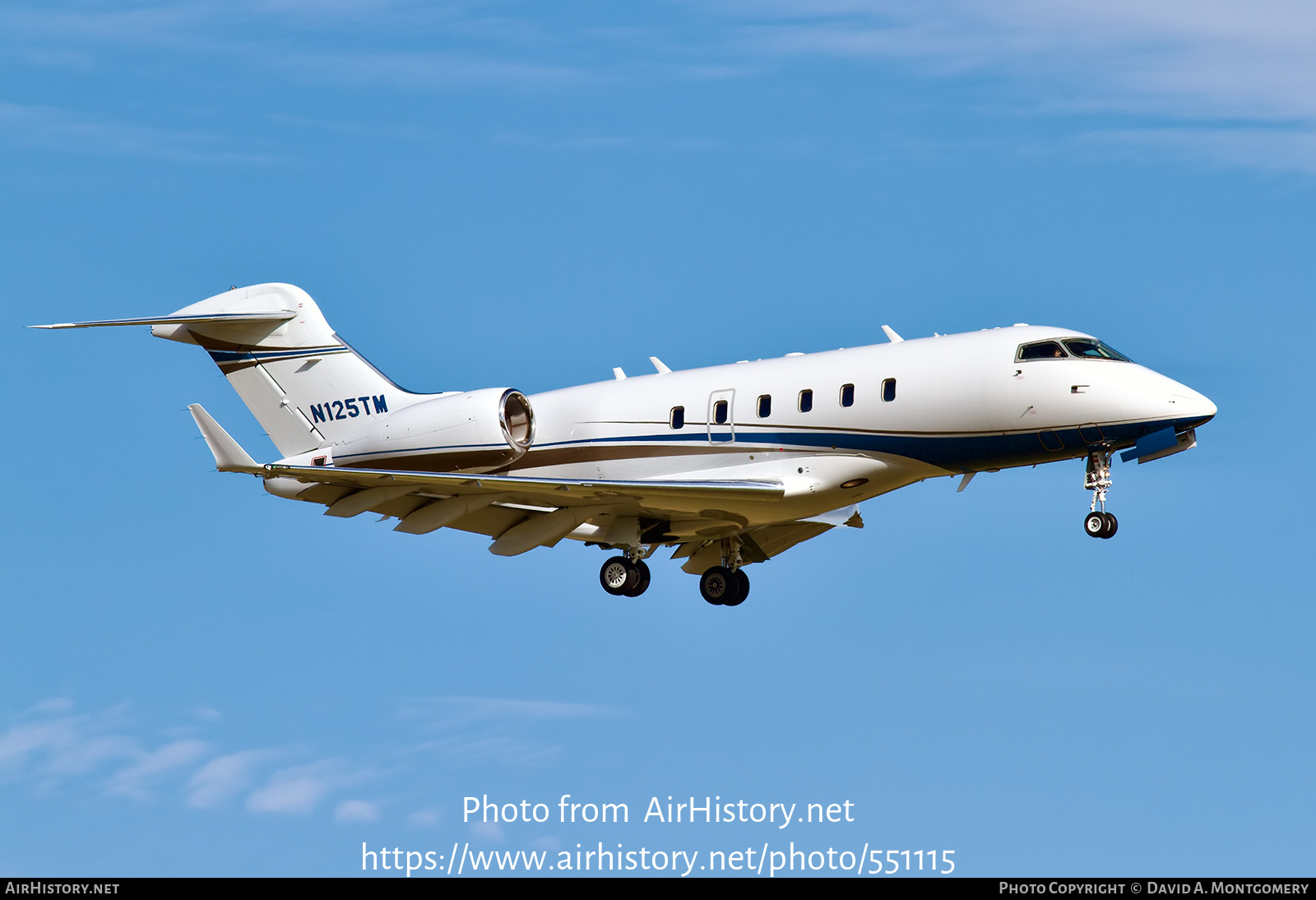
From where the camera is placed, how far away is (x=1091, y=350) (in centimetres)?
2267

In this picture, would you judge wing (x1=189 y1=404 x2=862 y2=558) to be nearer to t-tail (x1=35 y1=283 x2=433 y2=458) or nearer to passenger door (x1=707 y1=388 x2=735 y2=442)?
passenger door (x1=707 y1=388 x2=735 y2=442)

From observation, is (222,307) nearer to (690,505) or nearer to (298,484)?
(298,484)

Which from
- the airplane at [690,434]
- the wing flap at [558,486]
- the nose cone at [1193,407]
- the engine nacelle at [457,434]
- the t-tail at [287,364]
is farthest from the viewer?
the t-tail at [287,364]

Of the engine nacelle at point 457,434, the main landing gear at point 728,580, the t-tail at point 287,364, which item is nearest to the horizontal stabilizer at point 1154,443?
the main landing gear at point 728,580

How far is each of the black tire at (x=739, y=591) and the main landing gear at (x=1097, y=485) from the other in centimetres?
630

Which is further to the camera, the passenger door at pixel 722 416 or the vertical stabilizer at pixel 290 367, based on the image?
the vertical stabilizer at pixel 290 367

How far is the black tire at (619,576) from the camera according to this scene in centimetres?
2527

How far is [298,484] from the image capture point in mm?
25688

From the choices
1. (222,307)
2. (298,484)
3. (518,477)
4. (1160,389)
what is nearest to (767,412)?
(518,477)

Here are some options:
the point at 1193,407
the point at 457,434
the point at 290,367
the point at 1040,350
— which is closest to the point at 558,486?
the point at 457,434

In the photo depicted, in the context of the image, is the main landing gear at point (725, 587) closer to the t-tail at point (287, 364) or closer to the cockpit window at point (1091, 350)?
the t-tail at point (287, 364)

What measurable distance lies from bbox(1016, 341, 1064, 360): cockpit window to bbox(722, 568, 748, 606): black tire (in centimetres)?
635

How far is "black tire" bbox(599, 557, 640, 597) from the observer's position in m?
25.3
